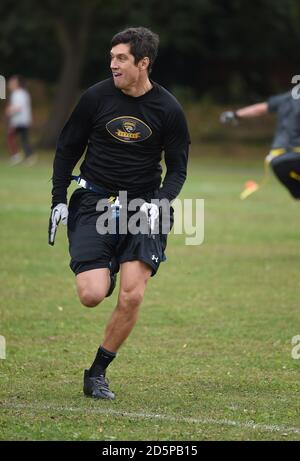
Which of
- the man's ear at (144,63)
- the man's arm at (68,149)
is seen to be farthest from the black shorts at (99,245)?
the man's ear at (144,63)

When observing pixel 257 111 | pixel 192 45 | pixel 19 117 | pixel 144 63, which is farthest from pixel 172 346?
Answer: pixel 192 45

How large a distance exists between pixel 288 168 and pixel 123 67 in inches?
200

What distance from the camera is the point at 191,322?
985cm

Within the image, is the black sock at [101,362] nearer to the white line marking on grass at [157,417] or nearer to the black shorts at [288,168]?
the white line marking on grass at [157,417]

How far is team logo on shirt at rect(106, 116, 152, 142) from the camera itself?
7035 millimetres

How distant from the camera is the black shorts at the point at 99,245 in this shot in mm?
6980

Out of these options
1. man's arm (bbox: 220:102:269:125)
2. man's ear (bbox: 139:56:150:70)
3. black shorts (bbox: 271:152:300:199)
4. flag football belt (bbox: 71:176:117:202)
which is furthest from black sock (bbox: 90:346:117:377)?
man's arm (bbox: 220:102:269:125)

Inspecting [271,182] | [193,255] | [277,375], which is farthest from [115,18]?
[277,375]

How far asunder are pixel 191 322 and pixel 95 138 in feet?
10.3

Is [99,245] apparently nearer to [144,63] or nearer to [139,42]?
[144,63]

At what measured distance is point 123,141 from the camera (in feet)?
23.3

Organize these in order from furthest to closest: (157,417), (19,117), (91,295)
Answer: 1. (19,117)
2. (91,295)
3. (157,417)

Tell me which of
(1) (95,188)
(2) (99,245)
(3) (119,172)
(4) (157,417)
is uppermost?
(3) (119,172)

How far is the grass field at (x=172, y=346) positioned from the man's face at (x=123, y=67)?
2055 mm
